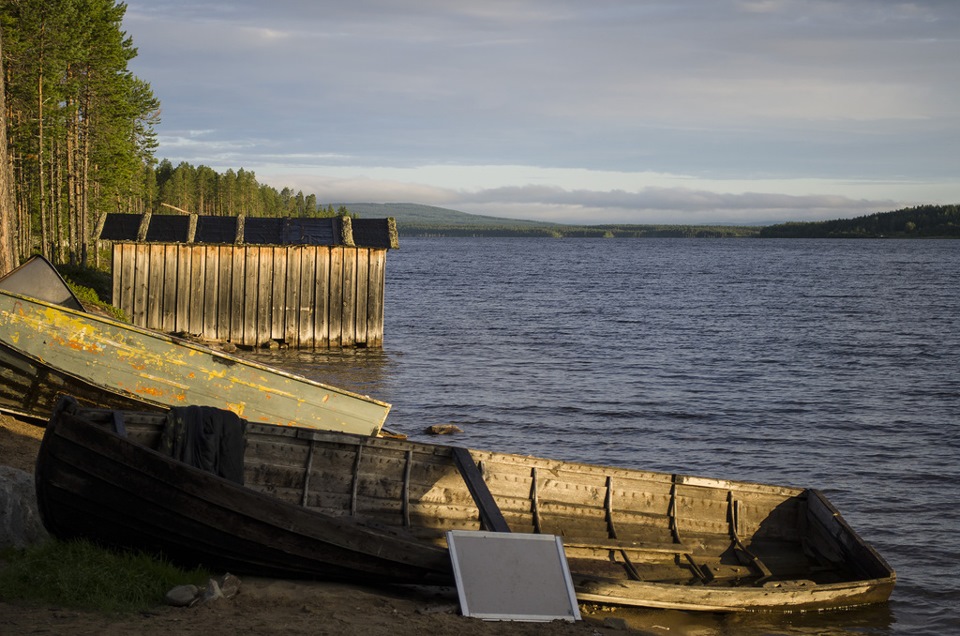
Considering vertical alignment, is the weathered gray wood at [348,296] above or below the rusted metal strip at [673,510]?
above

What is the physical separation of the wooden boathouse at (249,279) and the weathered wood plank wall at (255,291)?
0.09ft

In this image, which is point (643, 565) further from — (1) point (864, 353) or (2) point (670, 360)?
(1) point (864, 353)

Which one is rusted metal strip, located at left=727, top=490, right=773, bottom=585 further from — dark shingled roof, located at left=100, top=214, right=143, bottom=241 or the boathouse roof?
dark shingled roof, located at left=100, top=214, right=143, bottom=241

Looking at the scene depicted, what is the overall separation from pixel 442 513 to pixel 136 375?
19.0ft

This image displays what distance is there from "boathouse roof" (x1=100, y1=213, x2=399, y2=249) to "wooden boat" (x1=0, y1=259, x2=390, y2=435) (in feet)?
38.0

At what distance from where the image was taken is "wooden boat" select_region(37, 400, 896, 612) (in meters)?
8.33

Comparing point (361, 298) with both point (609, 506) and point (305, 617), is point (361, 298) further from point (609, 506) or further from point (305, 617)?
point (305, 617)

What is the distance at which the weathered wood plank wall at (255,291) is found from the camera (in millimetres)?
26141

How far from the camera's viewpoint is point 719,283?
82125 millimetres

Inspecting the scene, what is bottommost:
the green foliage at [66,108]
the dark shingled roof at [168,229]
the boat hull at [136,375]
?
the boat hull at [136,375]

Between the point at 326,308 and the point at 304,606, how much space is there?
19457 mm

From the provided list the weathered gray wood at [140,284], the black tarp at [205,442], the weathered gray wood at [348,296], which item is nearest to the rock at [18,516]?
the black tarp at [205,442]

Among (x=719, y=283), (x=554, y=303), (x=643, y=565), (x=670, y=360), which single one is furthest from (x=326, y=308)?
(x=719, y=283)

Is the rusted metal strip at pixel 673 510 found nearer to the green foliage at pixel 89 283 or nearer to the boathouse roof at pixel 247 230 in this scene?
the boathouse roof at pixel 247 230
